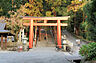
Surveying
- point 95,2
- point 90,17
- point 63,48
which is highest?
point 95,2

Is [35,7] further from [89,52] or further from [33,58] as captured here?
[89,52]

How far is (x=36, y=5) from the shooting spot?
80.1 ft

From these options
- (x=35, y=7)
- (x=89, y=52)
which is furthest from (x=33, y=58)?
(x=35, y=7)

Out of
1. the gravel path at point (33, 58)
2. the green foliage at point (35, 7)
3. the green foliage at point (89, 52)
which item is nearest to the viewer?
the green foliage at point (89, 52)

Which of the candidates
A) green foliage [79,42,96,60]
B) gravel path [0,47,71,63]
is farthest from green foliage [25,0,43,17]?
green foliage [79,42,96,60]

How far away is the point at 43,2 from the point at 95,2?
53.6 ft

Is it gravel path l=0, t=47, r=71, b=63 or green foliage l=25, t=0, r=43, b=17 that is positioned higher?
green foliage l=25, t=0, r=43, b=17

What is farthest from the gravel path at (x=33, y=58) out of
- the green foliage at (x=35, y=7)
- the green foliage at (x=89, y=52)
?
the green foliage at (x=35, y=7)

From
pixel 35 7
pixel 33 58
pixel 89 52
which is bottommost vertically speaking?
pixel 33 58

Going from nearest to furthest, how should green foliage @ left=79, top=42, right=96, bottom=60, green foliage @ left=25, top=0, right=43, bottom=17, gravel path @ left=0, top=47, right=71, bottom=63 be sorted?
1. green foliage @ left=79, top=42, right=96, bottom=60
2. gravel path @ left=0, top=47, right=71, bottom=63
3. green foliage @ left=25, top=0, right=43, bottom=17

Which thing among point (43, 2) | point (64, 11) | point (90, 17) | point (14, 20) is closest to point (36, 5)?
point (43, 2)

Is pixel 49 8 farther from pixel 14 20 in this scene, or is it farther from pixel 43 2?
pixel 14 20

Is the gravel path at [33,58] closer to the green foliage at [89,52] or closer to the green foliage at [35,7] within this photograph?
the green foliage at [89,52]

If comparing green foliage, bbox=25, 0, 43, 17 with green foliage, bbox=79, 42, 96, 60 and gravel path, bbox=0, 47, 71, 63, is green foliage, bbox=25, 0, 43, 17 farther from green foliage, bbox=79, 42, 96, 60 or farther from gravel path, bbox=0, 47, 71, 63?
green foliage, bbox=79, 42, 96, 60
